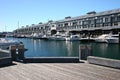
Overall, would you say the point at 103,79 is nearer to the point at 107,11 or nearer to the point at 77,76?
the point at 77,76

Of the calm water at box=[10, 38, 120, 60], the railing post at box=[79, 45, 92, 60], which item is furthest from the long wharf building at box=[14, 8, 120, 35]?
the railing post at box=[79, 45, 92, 60]

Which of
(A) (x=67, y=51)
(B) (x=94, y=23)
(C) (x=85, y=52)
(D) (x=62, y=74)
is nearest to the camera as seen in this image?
(D) (x=62, y=74)

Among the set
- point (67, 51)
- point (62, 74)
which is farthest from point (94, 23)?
point (62, 74)

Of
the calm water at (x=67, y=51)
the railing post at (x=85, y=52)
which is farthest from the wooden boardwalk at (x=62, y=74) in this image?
the calm water at (x=67, y=51)

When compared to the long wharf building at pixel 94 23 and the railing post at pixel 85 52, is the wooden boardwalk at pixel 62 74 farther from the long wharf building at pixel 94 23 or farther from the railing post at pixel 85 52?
the long wharf building at pixel 94 23

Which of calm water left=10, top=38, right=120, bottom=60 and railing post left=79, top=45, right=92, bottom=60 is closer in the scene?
railing post left=79, top=45, right=92, bottom=60

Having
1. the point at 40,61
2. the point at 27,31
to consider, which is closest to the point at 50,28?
the point at 27,31

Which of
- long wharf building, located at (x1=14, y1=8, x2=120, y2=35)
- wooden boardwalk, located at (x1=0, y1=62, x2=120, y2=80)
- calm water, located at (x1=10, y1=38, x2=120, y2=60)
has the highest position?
long wharf building, located at (x1=14, y1=8, x2=120, y2=35)

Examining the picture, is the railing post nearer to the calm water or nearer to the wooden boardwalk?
the wooden boardwalk

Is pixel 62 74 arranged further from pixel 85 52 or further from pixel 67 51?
pixel 67 51

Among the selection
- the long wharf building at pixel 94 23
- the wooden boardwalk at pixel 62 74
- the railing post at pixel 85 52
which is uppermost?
the long wharf building at pixel 94 23

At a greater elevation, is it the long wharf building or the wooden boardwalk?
the long wharf building

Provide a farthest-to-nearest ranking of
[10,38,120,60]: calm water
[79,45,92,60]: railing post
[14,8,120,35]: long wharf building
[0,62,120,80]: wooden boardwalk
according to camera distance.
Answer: [14,8,120,35]: long wharf building → [10,38,120,60]: calm water → [79,45,92,60]: railing post → [0,62,120,80]: wooden boardwalk

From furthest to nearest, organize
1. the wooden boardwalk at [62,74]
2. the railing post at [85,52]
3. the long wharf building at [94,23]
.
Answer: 1. the long wharf building at [94,23]
2. the railing post at [85,52]
3. the wooden boardwalk at [62,74]
